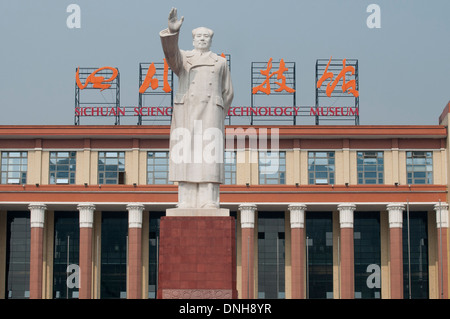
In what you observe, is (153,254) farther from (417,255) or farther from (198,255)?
(198,255)

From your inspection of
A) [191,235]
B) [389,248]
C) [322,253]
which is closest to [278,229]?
[322,253]

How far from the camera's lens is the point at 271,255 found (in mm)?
67938

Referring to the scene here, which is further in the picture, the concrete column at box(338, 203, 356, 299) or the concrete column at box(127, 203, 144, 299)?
the concrete column at box(127, 203, 144, 299)

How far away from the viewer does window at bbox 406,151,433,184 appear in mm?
66875

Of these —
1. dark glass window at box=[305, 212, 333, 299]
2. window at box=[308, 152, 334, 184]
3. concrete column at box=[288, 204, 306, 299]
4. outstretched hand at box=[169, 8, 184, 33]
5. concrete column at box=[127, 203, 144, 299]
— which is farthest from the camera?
dark glass window at box=[305, 212, 333, 299]

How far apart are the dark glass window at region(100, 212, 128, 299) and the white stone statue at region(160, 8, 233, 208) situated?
37.7 m

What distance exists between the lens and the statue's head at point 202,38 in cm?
3127

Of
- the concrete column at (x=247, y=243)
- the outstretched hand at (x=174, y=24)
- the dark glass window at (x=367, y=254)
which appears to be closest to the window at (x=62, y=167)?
the concrete column at (x=247, y=243)

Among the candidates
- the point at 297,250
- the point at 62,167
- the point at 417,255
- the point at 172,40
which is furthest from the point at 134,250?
the point at 172,40

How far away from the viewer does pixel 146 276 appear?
221ft

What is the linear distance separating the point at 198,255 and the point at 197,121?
4.21 metres

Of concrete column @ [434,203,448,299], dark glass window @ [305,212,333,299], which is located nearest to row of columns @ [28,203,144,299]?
dark glass window @ [305,212,333,299]

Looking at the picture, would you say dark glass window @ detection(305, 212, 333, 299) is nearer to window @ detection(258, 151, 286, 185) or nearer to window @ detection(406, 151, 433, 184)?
window @ detection(258, 151, 286, 185)

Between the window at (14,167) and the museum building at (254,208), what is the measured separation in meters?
0.07
